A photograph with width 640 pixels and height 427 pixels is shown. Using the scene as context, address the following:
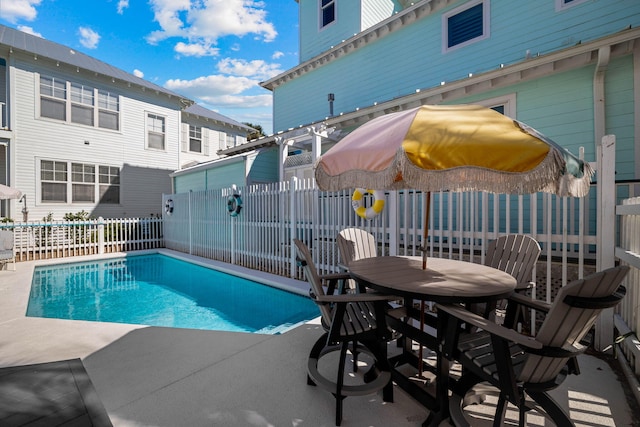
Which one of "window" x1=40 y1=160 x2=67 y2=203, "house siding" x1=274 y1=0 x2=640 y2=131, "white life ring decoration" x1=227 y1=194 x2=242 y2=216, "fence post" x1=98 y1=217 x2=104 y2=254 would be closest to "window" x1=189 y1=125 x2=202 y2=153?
"window" x1=40 y1=160 x2=67 y2=203

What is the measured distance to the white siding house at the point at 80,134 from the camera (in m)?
10.7

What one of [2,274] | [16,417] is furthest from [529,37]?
[2,274]

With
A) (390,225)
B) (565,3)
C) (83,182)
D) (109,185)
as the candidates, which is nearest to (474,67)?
(565,3)

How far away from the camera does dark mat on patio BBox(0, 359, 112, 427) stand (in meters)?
2.10

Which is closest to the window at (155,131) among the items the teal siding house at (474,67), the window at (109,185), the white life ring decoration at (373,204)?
the window at (109,185)

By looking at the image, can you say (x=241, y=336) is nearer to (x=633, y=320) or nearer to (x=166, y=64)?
(x=633, y=320)

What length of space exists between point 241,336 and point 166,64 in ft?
71.6

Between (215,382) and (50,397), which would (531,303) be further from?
(50,397)

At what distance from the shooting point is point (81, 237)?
1058cm

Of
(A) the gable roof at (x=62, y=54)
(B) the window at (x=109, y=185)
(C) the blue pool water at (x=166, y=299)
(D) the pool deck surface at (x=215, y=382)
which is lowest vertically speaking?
(C) the blue pool water at (x=166, y=299)

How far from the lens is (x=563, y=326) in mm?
1521

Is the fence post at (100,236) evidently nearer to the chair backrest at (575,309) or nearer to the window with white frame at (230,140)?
the window with white frame at (230,140)

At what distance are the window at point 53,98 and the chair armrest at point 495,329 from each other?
49.2ft

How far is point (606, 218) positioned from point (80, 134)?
51.2 feet
